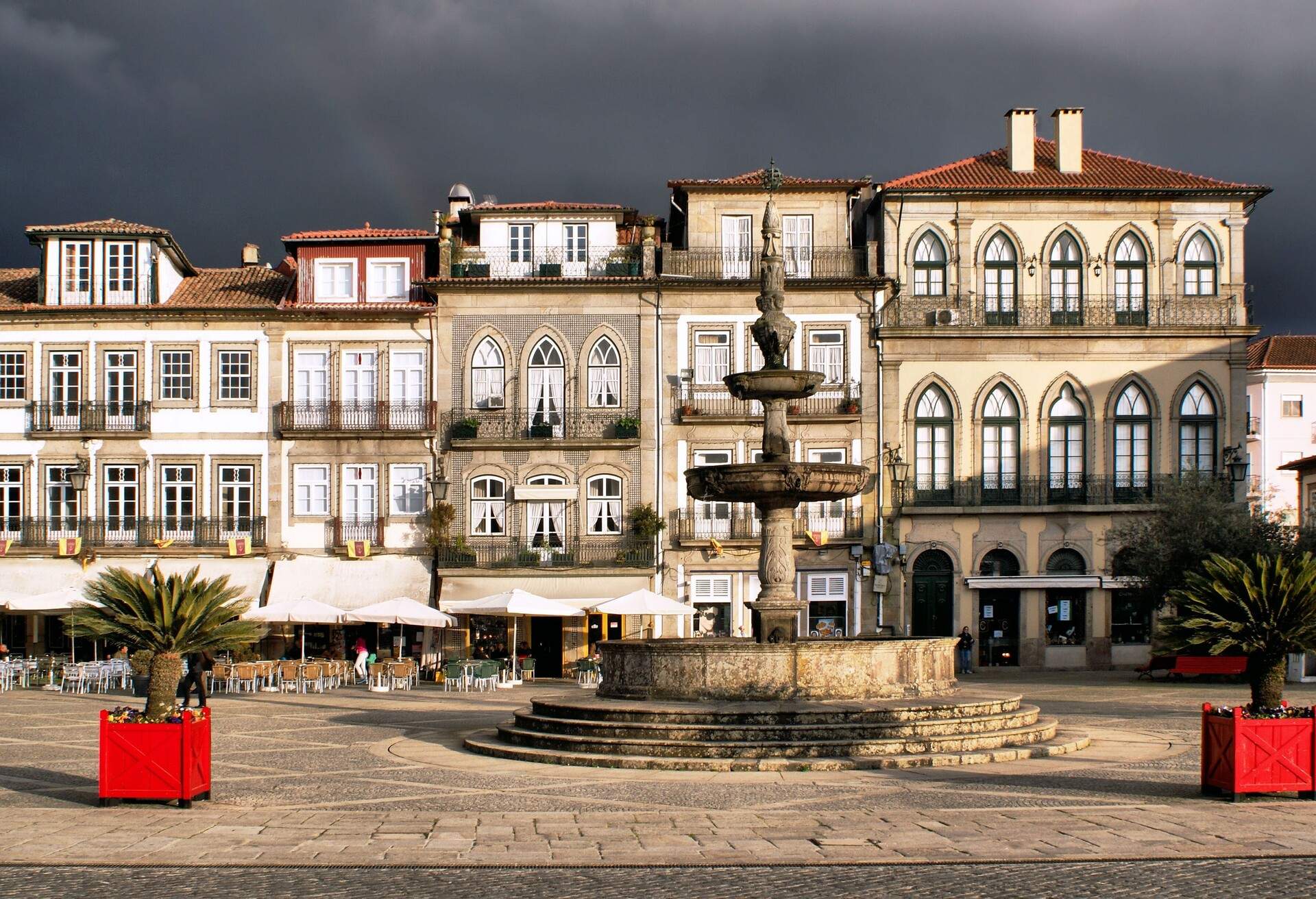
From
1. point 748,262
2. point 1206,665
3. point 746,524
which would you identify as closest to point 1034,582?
point 1206,665

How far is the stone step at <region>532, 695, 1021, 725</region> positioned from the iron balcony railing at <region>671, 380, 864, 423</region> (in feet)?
67.0

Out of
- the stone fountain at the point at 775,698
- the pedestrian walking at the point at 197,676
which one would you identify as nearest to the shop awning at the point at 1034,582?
the stone fountain at the point at 775,698

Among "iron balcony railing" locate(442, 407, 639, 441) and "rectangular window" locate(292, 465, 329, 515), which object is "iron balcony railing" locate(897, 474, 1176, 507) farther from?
"rectangular window" locate(292, 465, 329, 515)

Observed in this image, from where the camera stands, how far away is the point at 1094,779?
16797mm

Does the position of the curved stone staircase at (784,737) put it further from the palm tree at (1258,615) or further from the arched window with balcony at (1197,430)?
the arched window with balcony at (1197,430)

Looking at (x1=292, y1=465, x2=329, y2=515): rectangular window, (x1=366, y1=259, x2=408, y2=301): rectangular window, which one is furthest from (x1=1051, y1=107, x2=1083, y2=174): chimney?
(x1=292, y1=465, x2=329, y2=515): rectangular window

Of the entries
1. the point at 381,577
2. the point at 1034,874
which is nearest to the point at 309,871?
the point at 1034,874

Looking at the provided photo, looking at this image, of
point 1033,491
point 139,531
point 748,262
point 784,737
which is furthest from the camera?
point 1033,491

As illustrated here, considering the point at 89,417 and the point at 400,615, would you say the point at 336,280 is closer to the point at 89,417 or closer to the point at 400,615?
the point at 89,417

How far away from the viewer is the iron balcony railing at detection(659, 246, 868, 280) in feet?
133

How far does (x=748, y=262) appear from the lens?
40594 mm

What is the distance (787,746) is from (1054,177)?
27.4 m

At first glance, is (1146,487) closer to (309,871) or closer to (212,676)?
(212,676)

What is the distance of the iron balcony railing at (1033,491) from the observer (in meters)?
40.7
